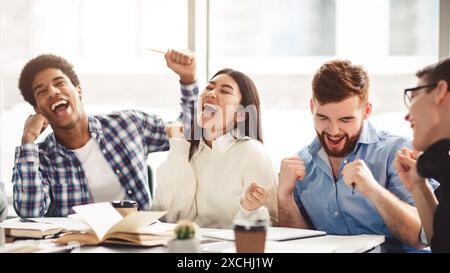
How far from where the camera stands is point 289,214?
90.4 inches

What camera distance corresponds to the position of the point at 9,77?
155 inches

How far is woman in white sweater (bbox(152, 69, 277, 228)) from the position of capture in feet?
8.09

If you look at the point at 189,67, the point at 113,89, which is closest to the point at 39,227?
the point at 189,67

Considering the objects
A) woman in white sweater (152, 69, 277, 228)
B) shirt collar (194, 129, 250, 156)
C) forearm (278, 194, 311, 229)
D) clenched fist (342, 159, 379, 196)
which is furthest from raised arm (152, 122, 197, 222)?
clenched fist (342, 159, 379, 196)

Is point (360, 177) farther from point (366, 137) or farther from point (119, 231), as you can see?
point (119, 231)

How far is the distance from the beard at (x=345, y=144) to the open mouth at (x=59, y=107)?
1243mm

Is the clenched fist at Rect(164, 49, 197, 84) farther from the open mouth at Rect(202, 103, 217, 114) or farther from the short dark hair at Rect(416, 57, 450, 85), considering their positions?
the short dark hair at Rect(416, 57, 450, 85)

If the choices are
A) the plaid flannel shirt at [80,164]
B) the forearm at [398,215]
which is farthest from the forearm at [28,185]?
the forearm at [398,215]

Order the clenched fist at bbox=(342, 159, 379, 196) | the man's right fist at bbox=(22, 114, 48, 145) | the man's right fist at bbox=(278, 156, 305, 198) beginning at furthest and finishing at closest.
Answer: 1. the man's right fist at bbox=(22, 114, 48, 145)
2. the man's right fist at bbox=(278, 156, 305, 198)
3. the clenched fist at bbox=(342, 159, 379, 196)

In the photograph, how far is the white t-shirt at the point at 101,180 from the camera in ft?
9.39

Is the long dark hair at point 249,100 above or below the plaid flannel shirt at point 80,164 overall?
above

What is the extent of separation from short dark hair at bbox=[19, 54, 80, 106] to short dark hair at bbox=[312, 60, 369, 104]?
1.32 m

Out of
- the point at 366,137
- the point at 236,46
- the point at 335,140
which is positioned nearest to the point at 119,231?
the point at 335,140

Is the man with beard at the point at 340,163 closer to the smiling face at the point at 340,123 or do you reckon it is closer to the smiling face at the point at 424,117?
the smiling face at the point at 340,123
